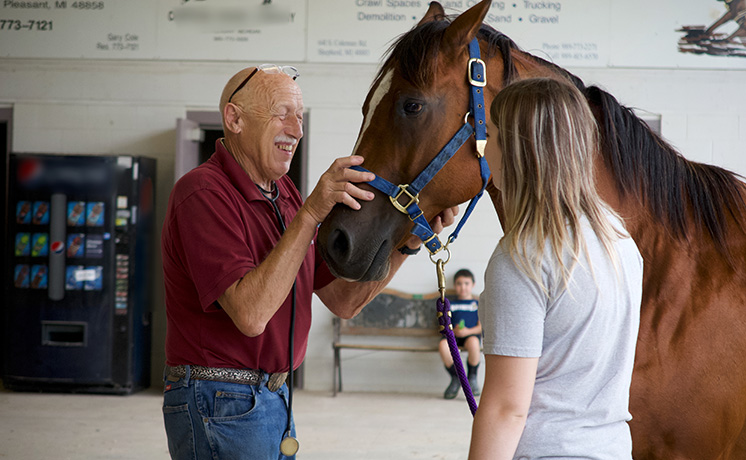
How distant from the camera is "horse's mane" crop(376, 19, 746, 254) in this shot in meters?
1.54

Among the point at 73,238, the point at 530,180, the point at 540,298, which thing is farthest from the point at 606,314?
the point at 73,238

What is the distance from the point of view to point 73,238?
5559 millimetres

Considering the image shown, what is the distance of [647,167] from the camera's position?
1553 mm

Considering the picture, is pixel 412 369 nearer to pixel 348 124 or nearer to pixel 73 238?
pixel 348 124

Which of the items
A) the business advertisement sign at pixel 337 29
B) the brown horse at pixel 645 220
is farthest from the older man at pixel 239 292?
the business advertisement sign at pixel 337 29

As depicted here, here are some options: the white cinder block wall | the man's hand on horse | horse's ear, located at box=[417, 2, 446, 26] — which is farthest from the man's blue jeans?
the white cinder block wall

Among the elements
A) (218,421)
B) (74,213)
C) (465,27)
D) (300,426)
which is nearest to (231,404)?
(218,421)

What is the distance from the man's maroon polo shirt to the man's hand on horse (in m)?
0.18

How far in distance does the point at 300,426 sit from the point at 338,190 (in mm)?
3569

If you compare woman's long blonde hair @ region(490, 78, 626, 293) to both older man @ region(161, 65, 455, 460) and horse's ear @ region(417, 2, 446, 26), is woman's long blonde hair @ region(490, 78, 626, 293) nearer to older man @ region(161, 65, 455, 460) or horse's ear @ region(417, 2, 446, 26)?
older man @ region(161, 65, 455, 460)

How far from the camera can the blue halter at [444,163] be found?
154 centimetres

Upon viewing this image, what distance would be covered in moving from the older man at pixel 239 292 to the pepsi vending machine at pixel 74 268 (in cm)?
428

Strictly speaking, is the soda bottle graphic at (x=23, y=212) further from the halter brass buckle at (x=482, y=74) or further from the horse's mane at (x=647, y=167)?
the halter brass buckle at (x=482, y=74)

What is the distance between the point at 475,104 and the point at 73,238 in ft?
15.7
